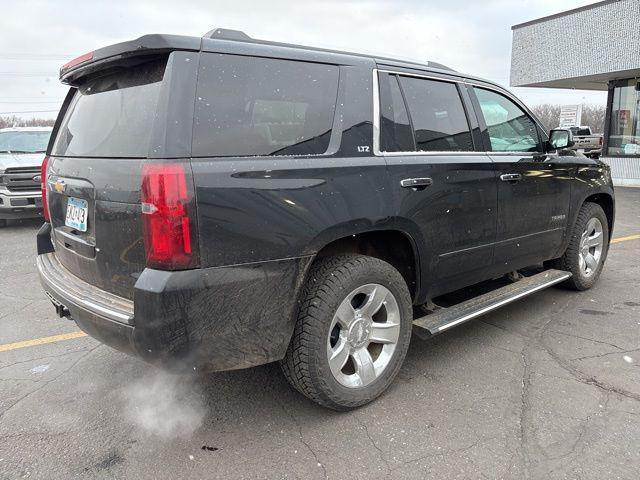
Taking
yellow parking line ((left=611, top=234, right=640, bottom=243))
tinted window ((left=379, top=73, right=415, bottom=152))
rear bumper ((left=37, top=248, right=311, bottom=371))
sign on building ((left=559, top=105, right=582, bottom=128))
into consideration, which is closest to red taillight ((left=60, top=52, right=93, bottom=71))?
rear bumper ((left=37, top=248, right=311, bottom=371))

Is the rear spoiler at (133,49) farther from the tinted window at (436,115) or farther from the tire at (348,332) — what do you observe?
the tinted window at (436,115)

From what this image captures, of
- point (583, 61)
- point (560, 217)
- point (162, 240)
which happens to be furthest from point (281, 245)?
point (583, 61)

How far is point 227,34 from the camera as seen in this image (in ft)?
8.25

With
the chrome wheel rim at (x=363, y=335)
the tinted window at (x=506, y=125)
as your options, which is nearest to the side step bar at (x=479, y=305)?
the chrome wheel rim at (x=363, y=335)

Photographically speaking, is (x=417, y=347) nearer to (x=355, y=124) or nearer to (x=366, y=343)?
(x=366, y=343)

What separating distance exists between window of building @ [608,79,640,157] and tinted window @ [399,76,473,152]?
49.5ft

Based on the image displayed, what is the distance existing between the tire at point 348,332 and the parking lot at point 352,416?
197 millimetres

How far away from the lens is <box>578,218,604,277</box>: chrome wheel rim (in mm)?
4957

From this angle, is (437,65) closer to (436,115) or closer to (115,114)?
(436,115)

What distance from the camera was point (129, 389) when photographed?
324cm

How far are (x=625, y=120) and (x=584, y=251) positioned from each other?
13554mm

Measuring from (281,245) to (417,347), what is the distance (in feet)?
6.00

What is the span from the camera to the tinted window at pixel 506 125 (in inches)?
152

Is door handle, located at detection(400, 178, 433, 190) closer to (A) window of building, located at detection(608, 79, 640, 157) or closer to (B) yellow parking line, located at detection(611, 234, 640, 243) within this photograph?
(B) yellow parking line, located at detection(611, 234, 640, 243)
